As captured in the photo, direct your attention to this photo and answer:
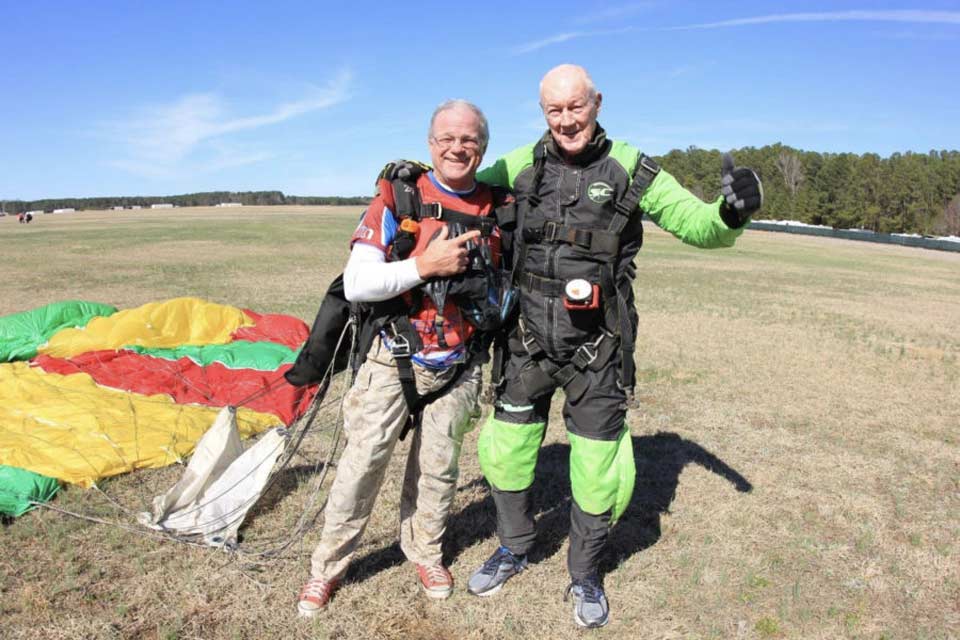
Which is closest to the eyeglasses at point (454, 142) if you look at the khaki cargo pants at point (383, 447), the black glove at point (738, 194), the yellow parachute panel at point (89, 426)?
the khaki cargo pants at point (383, 447)

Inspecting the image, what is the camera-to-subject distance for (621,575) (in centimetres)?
355

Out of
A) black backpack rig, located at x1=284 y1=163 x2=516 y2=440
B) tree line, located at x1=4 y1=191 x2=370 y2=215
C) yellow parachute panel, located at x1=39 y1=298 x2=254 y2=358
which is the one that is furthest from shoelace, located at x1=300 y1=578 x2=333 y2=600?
tree line, located at x1=4 y1=191 x2=370 y2=215

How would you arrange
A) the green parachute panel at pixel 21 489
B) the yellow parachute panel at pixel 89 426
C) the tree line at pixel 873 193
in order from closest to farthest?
the green parachute panel at pixel 21 489
the yellow parachute panel at pixel 89 426
the tree line at pixel 873 193

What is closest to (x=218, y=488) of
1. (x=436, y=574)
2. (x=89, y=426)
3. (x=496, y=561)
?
(x=89, y=426)

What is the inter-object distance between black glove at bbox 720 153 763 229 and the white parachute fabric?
8.96 ft

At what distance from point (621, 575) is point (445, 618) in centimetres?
100

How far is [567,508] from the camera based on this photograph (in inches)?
169

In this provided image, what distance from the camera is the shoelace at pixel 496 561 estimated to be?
11.0 feet

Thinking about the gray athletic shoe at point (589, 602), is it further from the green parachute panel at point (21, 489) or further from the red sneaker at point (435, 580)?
the green parachute panel at point (21, 489)

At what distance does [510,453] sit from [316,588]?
108 centimetres

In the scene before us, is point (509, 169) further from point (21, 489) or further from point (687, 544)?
point (21, 489)

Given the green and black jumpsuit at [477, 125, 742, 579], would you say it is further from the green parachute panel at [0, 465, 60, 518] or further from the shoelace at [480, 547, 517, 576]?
the green parachute panel at [0, 465, 60, 518]

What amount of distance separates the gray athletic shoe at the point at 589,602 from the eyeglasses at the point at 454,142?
6.76 ft

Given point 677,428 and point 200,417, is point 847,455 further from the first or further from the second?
point 200,417
